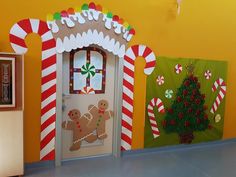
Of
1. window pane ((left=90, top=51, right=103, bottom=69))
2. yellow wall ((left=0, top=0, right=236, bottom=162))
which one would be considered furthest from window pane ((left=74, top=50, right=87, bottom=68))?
yellow wall ((left=0, top=0, right=236, bottom=162))

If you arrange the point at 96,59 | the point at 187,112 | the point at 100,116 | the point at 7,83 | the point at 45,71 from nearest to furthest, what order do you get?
the point at 7,83, the point at 45,71, the point at 96,59, the point at 100,116, the point at 187,112

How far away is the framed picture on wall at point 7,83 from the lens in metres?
3.03

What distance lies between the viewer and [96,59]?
380 centimetres

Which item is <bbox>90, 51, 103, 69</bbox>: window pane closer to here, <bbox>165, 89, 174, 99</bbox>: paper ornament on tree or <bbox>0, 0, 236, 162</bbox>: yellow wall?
<bbox>0, 0, 236, 162</bbox>: yellow wall

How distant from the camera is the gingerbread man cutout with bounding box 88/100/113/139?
154 inches

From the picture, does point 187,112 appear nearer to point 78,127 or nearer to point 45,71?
point 78,127

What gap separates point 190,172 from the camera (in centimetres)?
354

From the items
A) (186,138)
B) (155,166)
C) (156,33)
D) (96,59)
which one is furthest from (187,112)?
(96,59)

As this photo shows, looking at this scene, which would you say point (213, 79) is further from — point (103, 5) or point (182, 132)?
point (103, 5)

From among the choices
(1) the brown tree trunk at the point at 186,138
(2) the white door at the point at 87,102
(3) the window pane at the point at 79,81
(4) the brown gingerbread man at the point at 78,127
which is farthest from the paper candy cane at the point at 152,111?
(3) the window pane at the point at 79,81

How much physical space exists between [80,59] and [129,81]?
88cm

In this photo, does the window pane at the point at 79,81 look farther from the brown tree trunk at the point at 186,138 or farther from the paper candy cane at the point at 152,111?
the brown tree trunk at the point at 186,138

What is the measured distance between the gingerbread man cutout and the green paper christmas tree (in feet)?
3.55

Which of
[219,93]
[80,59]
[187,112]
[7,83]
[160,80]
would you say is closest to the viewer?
[7,83]
